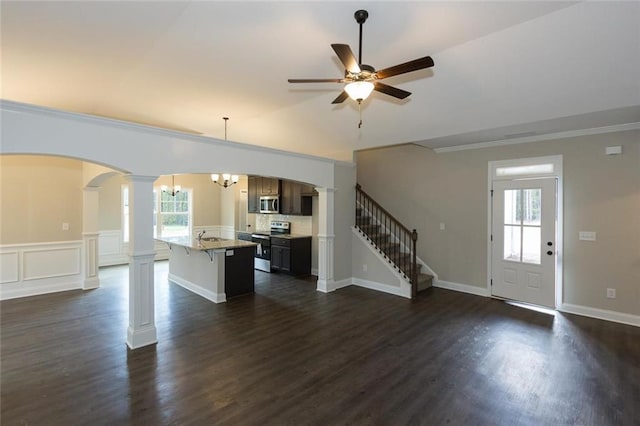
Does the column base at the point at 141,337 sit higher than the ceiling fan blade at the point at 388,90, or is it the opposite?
A: the ceiling fan blade at the point at 388,90

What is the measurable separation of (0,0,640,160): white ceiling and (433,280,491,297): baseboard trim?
8.85 feet

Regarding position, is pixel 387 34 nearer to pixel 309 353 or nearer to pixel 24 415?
pixel 309 353

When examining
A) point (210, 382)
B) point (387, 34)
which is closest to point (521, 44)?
point (387, 34)

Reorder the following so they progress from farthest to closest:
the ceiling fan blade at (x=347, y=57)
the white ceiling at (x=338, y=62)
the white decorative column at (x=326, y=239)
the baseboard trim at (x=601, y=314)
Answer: the white decorative column at (x=326, y=239)
the baseboard trim at (x=601, y=314)
the white ceiling at (x=338, y=62)
the ceiling fan blade at (x=347, y=57)

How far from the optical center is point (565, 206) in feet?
15.7

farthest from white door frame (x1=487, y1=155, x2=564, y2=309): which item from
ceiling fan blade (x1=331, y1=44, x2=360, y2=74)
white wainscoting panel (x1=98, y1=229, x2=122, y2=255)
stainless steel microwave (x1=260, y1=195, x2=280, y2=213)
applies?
white wainscoting panel (x1=98, y1=229, x2=122, y2=255)

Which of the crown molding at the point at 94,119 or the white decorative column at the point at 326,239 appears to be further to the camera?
the white decorative column at the point at 326,239

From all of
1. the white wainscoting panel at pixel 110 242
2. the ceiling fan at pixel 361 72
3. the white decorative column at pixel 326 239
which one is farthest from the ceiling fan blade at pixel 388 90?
the white wainscoting panel at pixel 110 242

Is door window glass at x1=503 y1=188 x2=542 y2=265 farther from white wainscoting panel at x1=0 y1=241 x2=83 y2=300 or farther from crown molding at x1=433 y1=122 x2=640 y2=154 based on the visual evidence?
white wainscoting panel at x1=0 y1=241 x2=83 y2=300

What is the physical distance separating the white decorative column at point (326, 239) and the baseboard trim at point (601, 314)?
3756mm

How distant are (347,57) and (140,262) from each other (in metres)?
3.11

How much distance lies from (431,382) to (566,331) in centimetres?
249

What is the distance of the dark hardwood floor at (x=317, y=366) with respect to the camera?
2.45 metres

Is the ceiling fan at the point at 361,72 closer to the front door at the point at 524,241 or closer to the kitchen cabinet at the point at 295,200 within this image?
the front door at the point at 524,241
